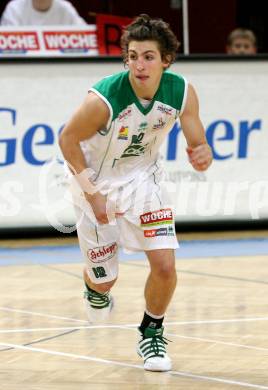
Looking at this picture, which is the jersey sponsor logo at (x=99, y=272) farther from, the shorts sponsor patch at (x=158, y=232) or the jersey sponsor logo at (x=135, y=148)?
the jersey sponsor logo at (x=135, y=148)

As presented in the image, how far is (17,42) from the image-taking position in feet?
32.3

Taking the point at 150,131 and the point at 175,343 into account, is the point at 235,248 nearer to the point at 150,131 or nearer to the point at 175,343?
the point at 175,343

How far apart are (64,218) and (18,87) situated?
135 cm

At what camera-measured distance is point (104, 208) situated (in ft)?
17.4

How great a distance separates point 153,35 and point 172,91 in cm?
32

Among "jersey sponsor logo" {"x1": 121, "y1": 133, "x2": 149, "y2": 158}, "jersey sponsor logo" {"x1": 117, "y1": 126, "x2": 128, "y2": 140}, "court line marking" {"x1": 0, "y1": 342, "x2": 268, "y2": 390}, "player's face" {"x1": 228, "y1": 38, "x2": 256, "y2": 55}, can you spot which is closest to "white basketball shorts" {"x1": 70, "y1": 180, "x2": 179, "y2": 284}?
"jersey sponsor logo" {"x1": 121, "y1": 133, "x2": 149, "y2": 158}

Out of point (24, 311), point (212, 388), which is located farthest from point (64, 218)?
point (212, 388)

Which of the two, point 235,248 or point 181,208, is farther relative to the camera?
point 181,208

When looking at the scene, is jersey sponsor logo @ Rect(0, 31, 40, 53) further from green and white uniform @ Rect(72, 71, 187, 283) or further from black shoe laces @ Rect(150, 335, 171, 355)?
black shoe laces @ Rect(150, 335, 171, 355)

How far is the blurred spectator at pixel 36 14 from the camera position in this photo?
10047 mm

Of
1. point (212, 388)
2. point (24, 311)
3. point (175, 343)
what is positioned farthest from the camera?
point (24, 311)

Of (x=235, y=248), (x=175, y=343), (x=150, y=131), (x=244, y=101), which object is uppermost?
(x=150, y=131)

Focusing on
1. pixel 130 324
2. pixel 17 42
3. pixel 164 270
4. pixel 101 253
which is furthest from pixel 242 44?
pixel 164 270

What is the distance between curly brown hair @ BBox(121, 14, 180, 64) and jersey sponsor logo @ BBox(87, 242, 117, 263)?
107cm
